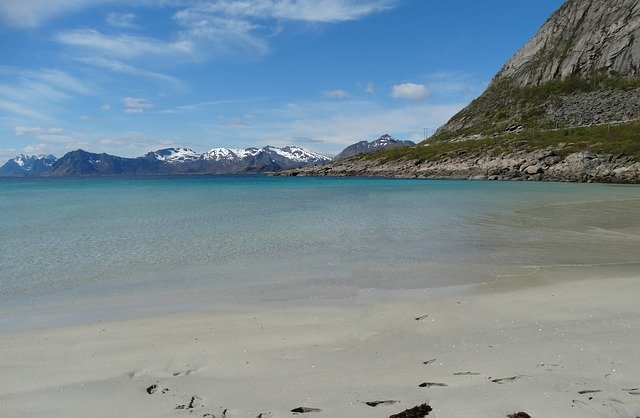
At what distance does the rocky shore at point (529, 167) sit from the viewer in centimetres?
6575

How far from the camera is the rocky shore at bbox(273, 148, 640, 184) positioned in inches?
2589

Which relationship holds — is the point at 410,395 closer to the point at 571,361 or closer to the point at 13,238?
the point at 571,361

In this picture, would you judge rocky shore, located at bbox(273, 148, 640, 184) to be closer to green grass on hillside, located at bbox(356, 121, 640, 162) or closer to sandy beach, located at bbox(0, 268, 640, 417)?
green grass on hillside, located at bbox(356, 121, 640, 162)

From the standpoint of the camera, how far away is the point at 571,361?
612cm

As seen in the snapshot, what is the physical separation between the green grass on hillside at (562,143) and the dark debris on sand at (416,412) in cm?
7595

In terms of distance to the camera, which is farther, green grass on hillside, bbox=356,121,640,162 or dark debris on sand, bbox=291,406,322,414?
green grass on hillside, bbox=356,121,640,162

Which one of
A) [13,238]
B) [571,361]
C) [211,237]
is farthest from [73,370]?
[13,238]

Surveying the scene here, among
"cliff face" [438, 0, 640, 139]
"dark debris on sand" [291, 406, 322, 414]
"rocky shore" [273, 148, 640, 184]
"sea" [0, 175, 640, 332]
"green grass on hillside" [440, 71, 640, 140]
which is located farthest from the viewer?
"green grass on hillside" [440, 71, 640, 140]

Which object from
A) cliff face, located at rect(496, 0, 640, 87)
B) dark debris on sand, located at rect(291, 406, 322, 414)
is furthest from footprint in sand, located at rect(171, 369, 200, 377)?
→ cliff face, located at rect(496, 0, 640, 87)

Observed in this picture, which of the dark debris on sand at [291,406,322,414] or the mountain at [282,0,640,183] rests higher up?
the mountain at [282,0,640,183]

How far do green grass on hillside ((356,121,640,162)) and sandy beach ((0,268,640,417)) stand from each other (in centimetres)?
7230

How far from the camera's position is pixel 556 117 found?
379ft

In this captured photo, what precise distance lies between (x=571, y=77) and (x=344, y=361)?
476 ft

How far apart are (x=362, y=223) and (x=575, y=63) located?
132 m
